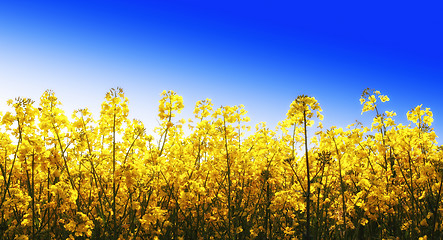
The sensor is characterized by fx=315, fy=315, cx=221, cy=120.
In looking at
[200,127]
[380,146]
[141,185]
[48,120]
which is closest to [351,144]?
[380,146]

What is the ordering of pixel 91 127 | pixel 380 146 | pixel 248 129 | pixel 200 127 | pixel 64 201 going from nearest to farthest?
pixel 64 201
pixel 380 146
pixel 91 127
pixel 200 127
pixel 248 129

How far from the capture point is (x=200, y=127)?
18.8ft

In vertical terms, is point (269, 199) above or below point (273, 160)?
below

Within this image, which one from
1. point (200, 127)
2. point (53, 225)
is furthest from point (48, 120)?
point (200, 127)

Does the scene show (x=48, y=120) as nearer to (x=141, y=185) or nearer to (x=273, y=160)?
(x=141, y=185)

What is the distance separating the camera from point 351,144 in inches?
200

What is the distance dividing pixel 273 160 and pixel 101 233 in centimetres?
293

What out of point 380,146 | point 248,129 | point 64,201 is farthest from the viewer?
point 248,129

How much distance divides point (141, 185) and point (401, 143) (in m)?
3.68

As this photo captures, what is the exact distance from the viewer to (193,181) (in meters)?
4.44

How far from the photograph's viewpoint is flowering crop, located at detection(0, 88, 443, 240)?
3.92 meters

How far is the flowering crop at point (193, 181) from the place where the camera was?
392cm

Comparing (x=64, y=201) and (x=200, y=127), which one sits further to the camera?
(x=200, y=127)

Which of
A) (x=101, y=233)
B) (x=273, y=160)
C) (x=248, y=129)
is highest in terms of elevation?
(x=248, y=129)
